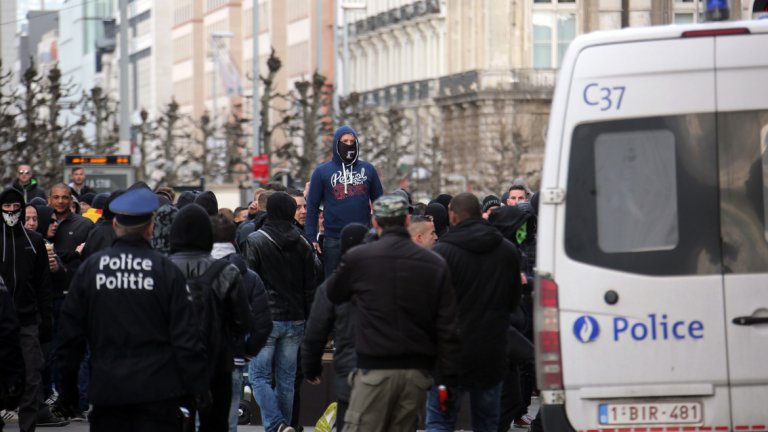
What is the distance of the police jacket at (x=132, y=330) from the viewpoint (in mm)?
9805

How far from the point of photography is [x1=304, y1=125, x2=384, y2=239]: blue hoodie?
53.3ft


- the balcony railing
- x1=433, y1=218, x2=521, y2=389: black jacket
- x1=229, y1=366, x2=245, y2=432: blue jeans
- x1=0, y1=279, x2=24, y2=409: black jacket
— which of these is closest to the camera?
x1=0, y1=279, x2=24, y2=409: black jacket

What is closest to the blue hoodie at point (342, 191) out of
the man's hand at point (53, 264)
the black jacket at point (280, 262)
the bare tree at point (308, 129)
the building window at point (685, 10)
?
the black jacket at point (280, 262)

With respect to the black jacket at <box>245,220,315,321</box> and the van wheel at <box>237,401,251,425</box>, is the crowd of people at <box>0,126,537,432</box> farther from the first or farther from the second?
the van wheel at <box>237,401,251,425</box>

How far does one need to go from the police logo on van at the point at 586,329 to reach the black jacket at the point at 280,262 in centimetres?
457

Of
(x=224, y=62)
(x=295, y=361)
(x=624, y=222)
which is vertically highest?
(x=224, y=62)

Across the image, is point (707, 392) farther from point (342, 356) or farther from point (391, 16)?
point (391, 16)

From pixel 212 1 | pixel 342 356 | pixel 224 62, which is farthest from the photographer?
pixel 212 1

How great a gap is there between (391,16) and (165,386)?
267 feet

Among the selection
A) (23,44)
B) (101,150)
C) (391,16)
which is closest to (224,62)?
(391,16)

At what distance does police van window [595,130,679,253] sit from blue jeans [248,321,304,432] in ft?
15.6

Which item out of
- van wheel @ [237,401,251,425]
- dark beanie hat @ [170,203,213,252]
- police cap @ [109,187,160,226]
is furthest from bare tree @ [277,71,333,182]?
police cap @ [109,187,160,226]

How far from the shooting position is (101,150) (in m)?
60.2

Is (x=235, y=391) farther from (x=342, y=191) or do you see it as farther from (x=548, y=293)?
(x=342, y=191)
